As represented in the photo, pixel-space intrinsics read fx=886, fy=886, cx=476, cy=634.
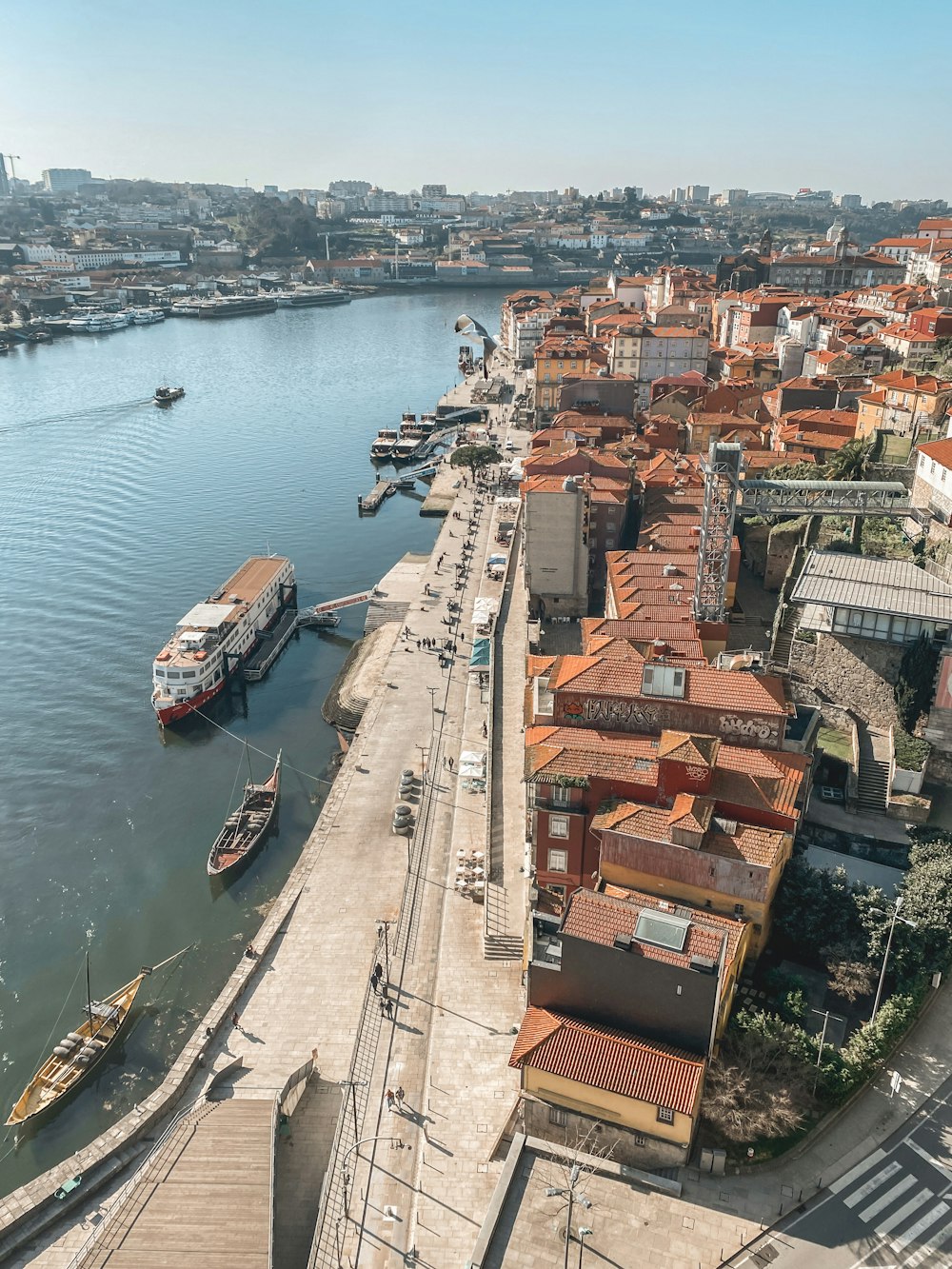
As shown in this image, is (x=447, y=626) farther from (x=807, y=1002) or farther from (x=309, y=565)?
(x=807, y=1002)

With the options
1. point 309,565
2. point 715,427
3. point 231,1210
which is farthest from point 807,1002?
point 309,565

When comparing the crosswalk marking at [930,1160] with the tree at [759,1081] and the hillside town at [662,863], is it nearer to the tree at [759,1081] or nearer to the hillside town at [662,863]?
the hillside town at [662,863]

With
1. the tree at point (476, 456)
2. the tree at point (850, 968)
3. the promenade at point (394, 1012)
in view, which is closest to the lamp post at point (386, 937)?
the promenade at point (394, 1012)

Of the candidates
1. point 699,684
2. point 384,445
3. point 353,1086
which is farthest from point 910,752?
point 384,445

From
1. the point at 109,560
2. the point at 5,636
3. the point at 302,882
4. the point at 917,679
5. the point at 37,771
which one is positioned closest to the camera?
the point at 917,679

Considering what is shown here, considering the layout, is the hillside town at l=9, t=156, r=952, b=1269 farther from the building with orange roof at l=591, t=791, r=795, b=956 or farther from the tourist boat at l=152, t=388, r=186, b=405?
the tourist boat at l=152, t=388, r=186, b=405
